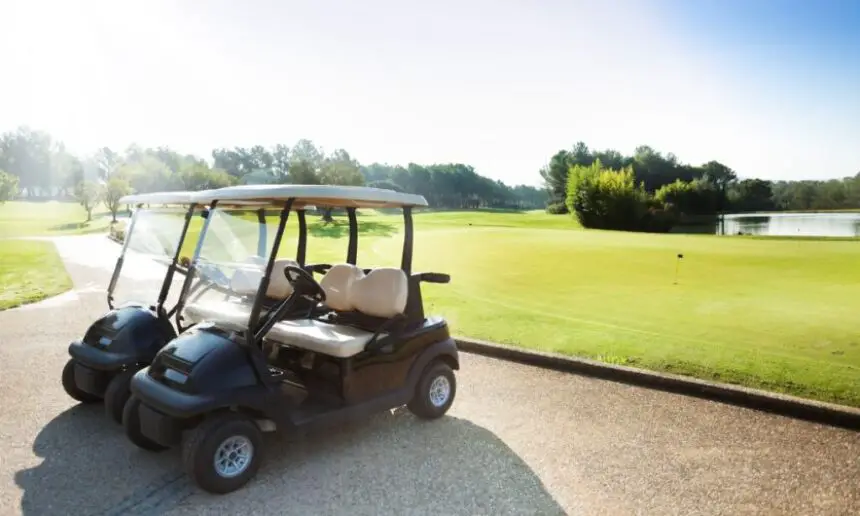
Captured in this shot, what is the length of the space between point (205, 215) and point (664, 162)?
297 feet

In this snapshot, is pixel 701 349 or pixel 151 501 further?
pixel 701 349

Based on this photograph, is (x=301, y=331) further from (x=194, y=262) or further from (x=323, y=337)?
(x=194, y=262)

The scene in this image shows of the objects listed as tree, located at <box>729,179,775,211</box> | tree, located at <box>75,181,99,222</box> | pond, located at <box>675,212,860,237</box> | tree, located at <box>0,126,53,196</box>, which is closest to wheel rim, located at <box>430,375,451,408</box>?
pond, located at <box>675,212,860,237</box>

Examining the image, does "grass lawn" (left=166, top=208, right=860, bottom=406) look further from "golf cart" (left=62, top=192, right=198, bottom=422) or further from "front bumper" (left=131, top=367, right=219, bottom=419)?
"front bumper" (left=131, top=367, right=219, bottom=419)

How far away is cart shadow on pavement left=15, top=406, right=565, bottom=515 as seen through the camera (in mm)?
3631

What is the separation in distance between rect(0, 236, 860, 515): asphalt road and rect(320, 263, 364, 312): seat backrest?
1.08 m

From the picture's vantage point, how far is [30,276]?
14914 mm

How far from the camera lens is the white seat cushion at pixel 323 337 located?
4355 mm

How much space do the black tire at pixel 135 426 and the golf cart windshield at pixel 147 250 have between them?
4.15ft

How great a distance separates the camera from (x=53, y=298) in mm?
11672

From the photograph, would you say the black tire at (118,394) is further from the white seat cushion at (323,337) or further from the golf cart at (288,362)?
the white seat cushion at (323,337)

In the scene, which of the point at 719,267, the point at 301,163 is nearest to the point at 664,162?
the point at 301,163

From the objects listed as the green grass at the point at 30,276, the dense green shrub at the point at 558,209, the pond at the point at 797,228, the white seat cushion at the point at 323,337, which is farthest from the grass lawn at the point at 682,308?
the dense green shrub at the point at 558,209

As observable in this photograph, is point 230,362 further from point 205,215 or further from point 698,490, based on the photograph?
point 698,490
